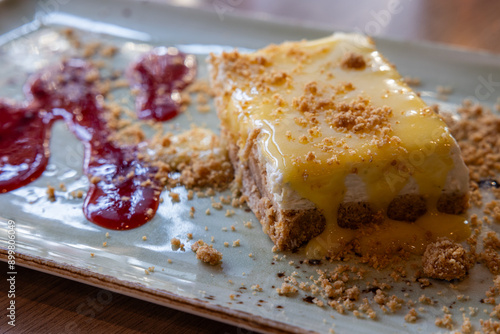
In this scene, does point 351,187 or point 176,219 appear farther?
point 176,219

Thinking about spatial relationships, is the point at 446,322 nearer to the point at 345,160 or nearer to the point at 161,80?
the point at 345,160

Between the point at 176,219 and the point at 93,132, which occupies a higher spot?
the point at 93,132

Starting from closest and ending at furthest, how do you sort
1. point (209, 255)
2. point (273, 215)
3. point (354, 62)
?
point (209, 255) < point (273, 215) < point (354, 62)

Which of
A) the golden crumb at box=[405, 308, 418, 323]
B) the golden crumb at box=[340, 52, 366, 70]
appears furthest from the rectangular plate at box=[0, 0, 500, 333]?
the golden crumb at box=[340, 52, 366, 70]

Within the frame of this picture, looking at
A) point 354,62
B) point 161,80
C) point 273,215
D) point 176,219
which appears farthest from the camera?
point 161,80

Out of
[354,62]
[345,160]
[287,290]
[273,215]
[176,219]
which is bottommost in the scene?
[287,290]

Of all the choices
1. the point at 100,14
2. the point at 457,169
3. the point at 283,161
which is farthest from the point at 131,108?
the point at 457,169

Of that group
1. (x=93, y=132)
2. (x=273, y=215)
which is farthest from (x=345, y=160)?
(x=93, y=132)

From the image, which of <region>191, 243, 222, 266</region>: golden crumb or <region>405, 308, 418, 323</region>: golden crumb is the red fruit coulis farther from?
<region>405, 308, 418, 323</region>: golden crumb
